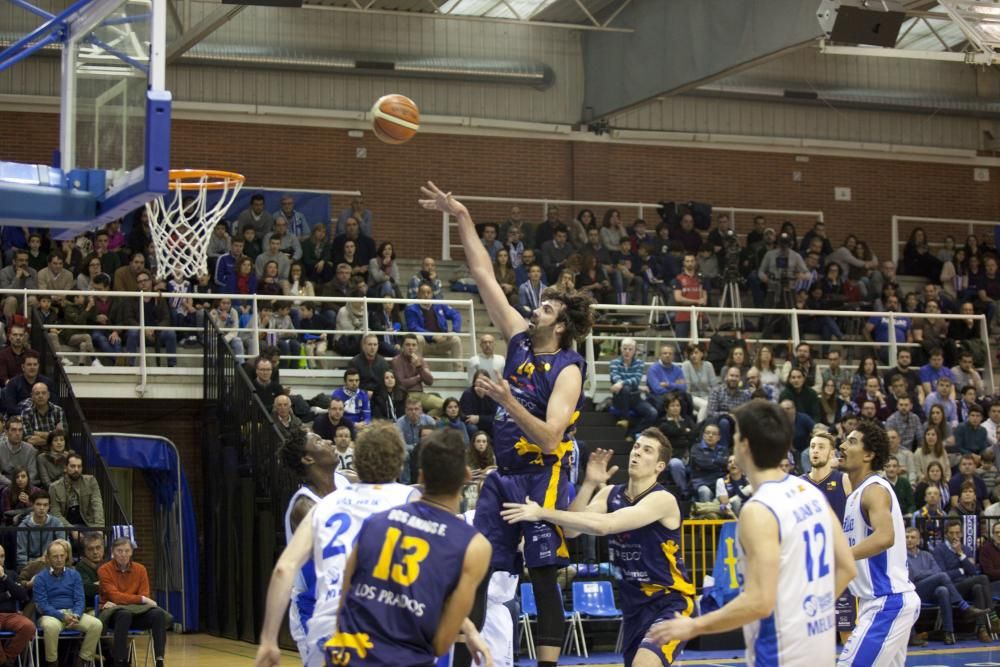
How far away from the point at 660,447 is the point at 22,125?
17.7 metres

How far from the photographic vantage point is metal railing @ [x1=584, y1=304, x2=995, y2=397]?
19.6 m

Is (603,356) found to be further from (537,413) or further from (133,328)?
(537,413)

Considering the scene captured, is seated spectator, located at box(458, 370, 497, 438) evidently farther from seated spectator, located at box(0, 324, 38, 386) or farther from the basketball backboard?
the basketball backboard

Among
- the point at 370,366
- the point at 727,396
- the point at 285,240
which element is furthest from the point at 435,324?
the point at 727,396

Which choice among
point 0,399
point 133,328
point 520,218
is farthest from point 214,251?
point 520,218

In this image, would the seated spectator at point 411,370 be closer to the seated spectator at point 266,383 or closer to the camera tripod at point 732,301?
the seated spectator at point 266,383

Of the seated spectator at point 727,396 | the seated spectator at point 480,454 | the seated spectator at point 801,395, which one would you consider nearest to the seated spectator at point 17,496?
the seated spectator at point 480,454

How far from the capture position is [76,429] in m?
16.5

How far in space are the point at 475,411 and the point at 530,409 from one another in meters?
9.69

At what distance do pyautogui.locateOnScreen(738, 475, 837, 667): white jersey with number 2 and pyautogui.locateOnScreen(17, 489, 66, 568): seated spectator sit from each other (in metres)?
10.0

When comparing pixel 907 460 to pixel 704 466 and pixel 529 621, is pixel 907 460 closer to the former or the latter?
pixel 704 466

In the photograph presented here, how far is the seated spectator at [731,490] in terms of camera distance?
52.3 ft

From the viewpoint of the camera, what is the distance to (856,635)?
8031 millimetres

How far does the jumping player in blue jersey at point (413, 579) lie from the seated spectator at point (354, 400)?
11442mm
